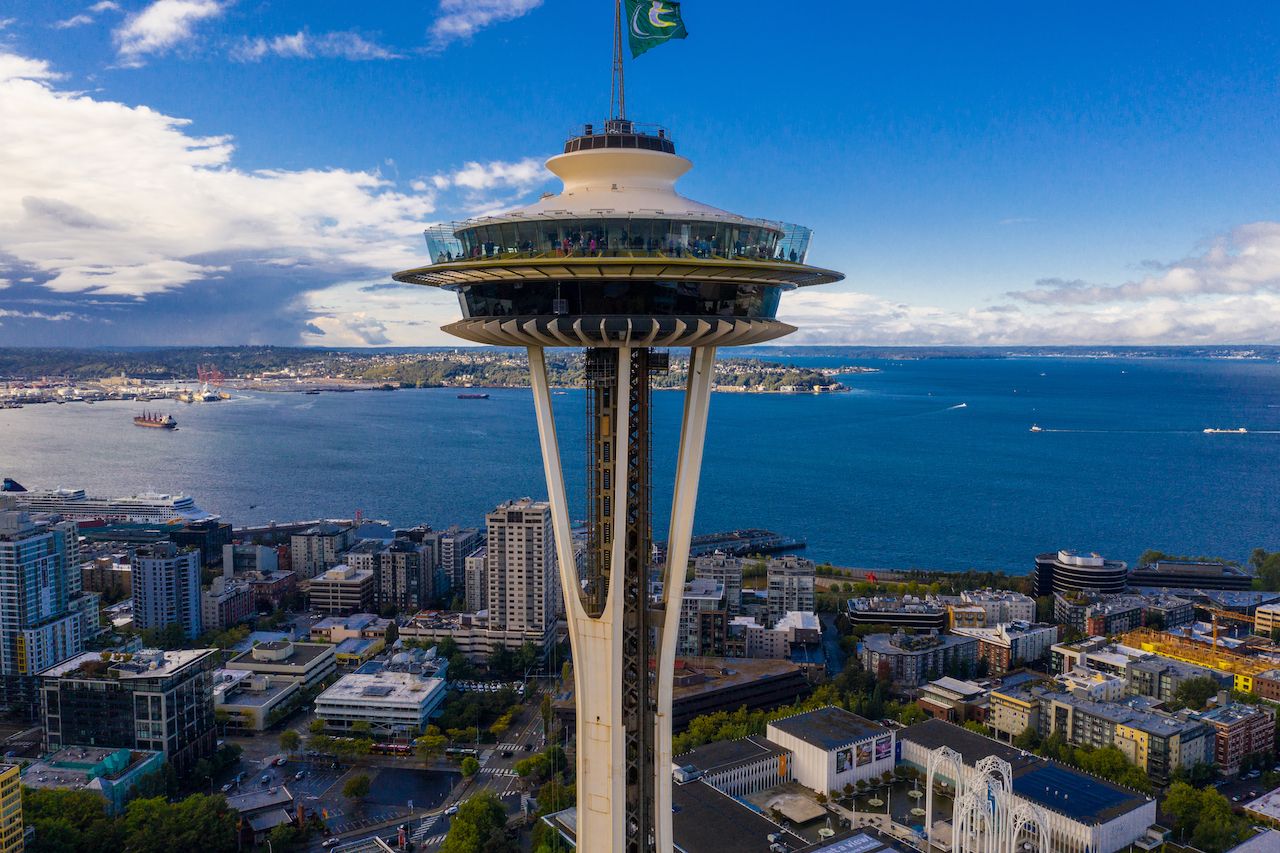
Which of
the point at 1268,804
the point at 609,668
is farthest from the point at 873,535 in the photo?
the point at 609,668

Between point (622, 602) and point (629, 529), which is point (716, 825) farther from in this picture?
point (629, 529)

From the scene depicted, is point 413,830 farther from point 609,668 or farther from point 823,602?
point 823,602

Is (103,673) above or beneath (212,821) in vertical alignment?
above

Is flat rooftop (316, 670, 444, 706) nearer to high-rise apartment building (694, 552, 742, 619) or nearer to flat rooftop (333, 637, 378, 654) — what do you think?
flat rooftop (333, 637, 378, 654)

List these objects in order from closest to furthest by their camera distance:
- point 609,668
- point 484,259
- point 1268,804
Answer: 1. point 484,259
2. point 609,668
3. point 1268,804

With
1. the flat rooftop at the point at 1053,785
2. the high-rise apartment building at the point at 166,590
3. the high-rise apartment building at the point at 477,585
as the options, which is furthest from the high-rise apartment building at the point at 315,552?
the flat rooftop at the point at 1053,785

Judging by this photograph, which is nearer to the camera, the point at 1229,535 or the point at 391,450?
the point at 1229,535

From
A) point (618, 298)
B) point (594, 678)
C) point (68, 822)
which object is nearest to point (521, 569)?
point (68, 822)

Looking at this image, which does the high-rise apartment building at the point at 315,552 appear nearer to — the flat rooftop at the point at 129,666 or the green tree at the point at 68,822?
the flat rooftop at the point at 129,666
